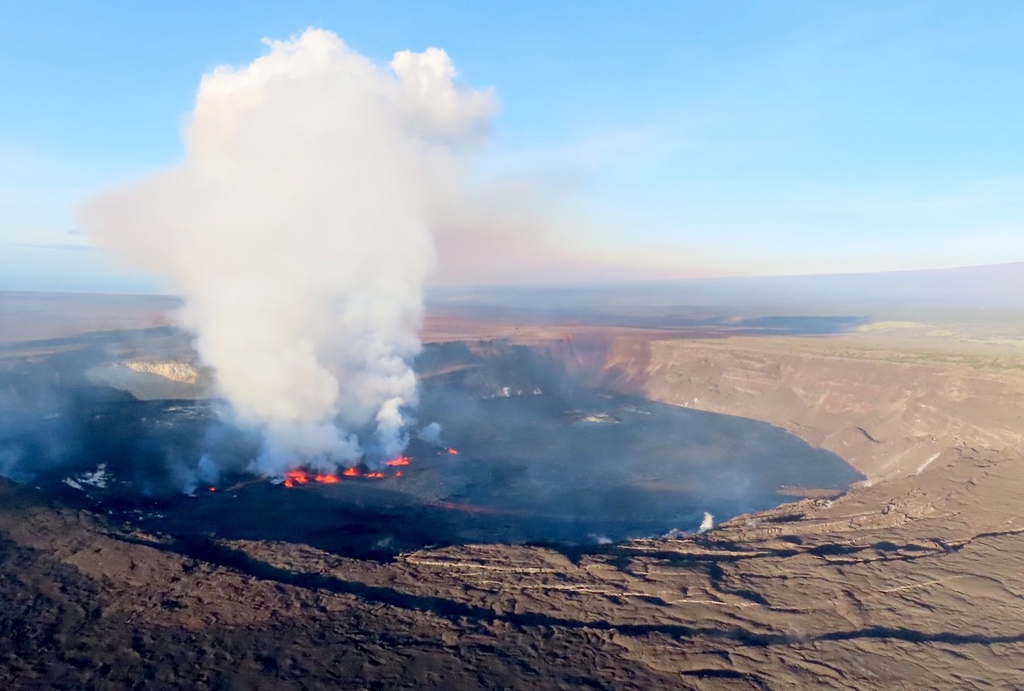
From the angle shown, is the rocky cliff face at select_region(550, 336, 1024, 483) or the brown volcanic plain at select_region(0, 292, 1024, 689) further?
the rocky cliff face at select_region(550, 336, 1024, 483)

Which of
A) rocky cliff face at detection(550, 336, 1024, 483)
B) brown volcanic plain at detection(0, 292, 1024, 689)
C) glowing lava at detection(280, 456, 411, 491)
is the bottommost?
glowing lava at detection(280, 456, 411, 491)

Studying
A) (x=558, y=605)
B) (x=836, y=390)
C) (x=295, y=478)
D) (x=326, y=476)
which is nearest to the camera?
(x=558, y=605)

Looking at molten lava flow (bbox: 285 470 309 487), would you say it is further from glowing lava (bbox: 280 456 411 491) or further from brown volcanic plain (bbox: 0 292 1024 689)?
brown volcanic plain (bbox: 0 292 1024 689)

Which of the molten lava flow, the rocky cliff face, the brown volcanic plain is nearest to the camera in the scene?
the brown volcanic plain

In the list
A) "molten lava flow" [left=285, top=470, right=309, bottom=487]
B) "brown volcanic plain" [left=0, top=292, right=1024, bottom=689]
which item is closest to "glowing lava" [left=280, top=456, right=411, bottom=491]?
"molten lava flow" [left=285, top=470, right=309, bottom=487]

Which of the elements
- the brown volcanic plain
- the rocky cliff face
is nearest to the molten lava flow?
the brown volcanic plain

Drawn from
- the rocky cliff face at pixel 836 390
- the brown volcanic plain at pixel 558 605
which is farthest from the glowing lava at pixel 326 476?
the rocky cliff face at pixel 836 390

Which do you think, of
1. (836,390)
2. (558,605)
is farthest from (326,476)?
(836,390)

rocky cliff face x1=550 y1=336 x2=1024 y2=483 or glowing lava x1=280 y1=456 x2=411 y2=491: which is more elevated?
rocky cliff face x1=550 y1=336 x2=1024 y2=483

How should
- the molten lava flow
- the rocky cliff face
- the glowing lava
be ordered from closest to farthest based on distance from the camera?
the molten lava flow → the glowing lava → the rocky cliff face

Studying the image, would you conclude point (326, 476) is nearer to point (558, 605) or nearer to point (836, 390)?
point (558, 605)
